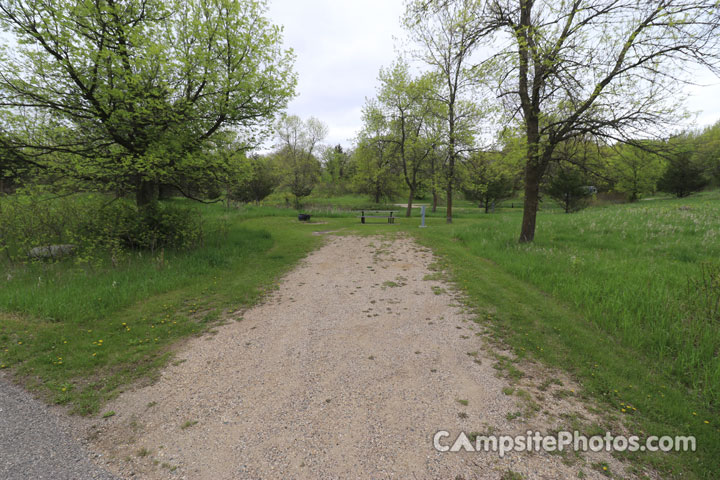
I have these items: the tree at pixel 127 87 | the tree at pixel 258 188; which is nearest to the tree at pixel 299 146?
the tree at pixel 258 188

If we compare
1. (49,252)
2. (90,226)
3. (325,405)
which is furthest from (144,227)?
(325,405)

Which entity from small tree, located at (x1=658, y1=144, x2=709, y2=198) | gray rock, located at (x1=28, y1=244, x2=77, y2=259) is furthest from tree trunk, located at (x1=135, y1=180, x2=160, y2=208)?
small tree, located at (x1=658, y1=144, x2=709, y2=198)

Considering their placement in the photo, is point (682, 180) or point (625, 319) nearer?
point (625, 319)

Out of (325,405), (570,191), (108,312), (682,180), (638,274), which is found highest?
(682,180)

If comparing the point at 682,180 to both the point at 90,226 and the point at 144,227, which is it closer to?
the point at 144,227

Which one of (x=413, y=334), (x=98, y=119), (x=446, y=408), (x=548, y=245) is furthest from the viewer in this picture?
(x=548, y=245)

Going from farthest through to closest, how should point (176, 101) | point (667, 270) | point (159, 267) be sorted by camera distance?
point (176, 101) → point (159, 267) → point (667, 270)

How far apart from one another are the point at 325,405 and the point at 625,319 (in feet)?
15.2

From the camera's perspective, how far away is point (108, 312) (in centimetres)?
495

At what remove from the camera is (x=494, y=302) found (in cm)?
541

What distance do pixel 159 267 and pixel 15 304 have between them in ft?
8.35

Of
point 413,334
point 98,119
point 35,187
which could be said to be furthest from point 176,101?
point 413,334

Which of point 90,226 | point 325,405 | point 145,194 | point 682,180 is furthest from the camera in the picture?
point 682,180

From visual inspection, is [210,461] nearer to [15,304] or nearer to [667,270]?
[15,304]
